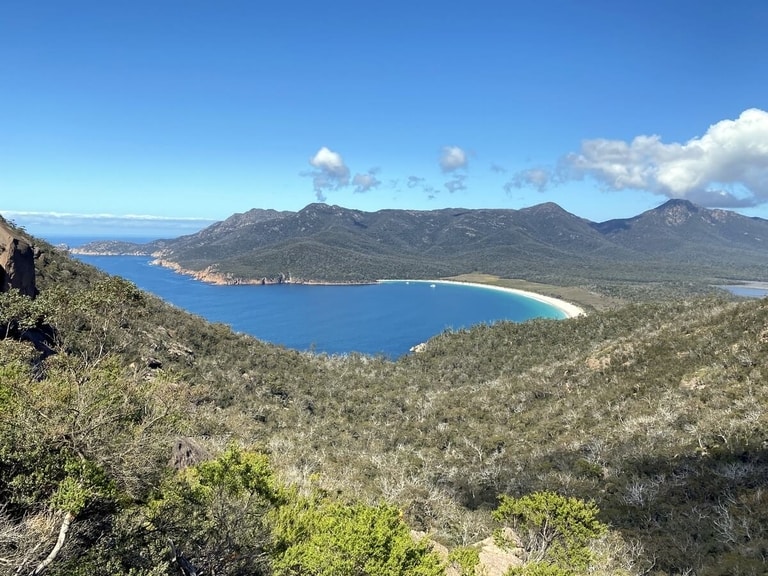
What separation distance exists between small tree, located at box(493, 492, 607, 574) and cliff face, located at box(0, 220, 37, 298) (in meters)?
32.7

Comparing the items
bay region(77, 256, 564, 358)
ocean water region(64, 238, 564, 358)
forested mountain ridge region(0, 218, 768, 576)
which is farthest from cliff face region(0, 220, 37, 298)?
bay region(77, 256, 564, 358)

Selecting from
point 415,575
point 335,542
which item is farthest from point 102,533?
point 415,575

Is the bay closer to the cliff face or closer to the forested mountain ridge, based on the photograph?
the forested mountain ridge

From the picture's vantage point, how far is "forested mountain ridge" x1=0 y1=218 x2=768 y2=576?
10867 mm

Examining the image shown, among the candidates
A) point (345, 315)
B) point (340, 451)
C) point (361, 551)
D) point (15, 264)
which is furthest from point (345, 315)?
point (361, 551)

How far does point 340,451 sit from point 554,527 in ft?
83.3

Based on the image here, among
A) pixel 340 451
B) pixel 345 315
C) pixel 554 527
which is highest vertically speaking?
pixel 554 527

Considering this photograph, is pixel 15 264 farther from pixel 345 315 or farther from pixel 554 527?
pixel 345 315

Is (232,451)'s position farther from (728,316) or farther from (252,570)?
(728,316)

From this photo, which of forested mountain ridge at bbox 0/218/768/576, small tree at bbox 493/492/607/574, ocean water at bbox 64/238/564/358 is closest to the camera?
forested mountain ridge at bbox 0/218/768/576

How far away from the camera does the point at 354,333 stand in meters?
140

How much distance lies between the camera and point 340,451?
3894cm

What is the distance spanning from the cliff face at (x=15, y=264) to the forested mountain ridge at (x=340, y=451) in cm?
236

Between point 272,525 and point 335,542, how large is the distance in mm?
5049
